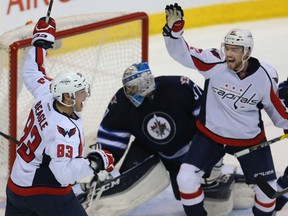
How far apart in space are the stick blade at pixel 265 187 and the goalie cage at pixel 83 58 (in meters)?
1.31

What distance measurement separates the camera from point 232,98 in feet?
13.4

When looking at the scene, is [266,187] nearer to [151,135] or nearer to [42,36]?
[151,135]

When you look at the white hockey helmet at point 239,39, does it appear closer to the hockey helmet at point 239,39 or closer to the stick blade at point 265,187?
the hockey helmet at point 239,39

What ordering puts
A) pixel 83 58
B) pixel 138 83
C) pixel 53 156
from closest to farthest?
pixel 53 156 < pixel 138 83 < pixel 83 58

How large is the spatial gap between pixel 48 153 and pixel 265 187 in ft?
3.81

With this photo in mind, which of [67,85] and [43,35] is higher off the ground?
[43,35]

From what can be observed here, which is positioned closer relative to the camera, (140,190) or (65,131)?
(65,131)

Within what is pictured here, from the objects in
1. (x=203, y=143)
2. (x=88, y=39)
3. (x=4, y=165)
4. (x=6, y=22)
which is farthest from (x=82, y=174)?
(x=6, y=22)

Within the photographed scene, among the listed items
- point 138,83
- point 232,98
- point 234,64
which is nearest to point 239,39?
point 234,64

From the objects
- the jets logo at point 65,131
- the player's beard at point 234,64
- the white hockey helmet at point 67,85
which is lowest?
the jets logo at point 65,131

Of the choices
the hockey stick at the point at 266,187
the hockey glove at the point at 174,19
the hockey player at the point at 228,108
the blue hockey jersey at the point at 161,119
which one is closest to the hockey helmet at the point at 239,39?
the hockey player at the point at 228,108

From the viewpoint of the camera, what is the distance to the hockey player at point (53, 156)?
11.0 ft

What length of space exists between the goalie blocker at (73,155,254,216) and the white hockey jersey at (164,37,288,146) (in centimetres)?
42

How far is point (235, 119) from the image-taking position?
4.14 metres
